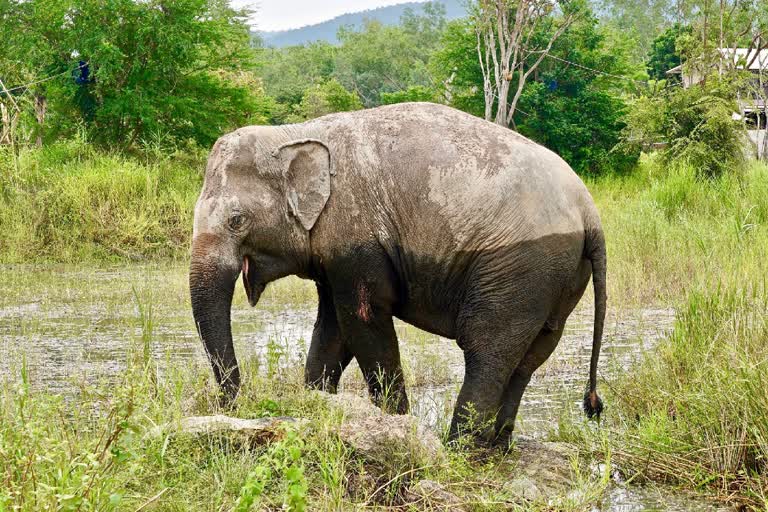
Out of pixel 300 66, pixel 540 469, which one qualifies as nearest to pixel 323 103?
pixel 540 469

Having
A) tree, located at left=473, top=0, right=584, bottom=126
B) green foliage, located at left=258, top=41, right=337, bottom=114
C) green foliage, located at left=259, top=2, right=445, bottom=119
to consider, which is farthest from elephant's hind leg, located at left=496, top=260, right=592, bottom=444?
green foliage, located at left=258, top=41, right=337, bottom=114

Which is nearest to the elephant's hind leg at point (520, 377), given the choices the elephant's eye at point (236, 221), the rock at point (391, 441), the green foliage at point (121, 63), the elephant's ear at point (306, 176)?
the rock at point (391, 441)

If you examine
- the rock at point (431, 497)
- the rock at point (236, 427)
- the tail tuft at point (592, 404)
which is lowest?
the tail tuft at point (592, 404)

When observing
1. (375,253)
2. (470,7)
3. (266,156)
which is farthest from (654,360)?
(470,7)

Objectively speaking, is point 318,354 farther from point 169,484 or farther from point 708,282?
point 708,282

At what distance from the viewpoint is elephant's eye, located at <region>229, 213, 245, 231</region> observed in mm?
5812

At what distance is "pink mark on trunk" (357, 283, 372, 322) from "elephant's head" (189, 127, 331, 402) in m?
0.40

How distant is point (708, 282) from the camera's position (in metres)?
6.65

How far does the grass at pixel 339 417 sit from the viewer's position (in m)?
3.92

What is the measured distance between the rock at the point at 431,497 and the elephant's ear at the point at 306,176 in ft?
5.61

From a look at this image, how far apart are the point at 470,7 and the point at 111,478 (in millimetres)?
26075

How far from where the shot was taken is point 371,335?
5.79m

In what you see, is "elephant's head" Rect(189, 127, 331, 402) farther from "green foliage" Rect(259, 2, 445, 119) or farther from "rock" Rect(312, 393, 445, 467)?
"green foliage" Rect(259, 2, 445, 119)

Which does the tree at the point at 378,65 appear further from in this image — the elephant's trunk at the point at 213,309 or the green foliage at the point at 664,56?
the elephant's trunk at the point at 213,309
